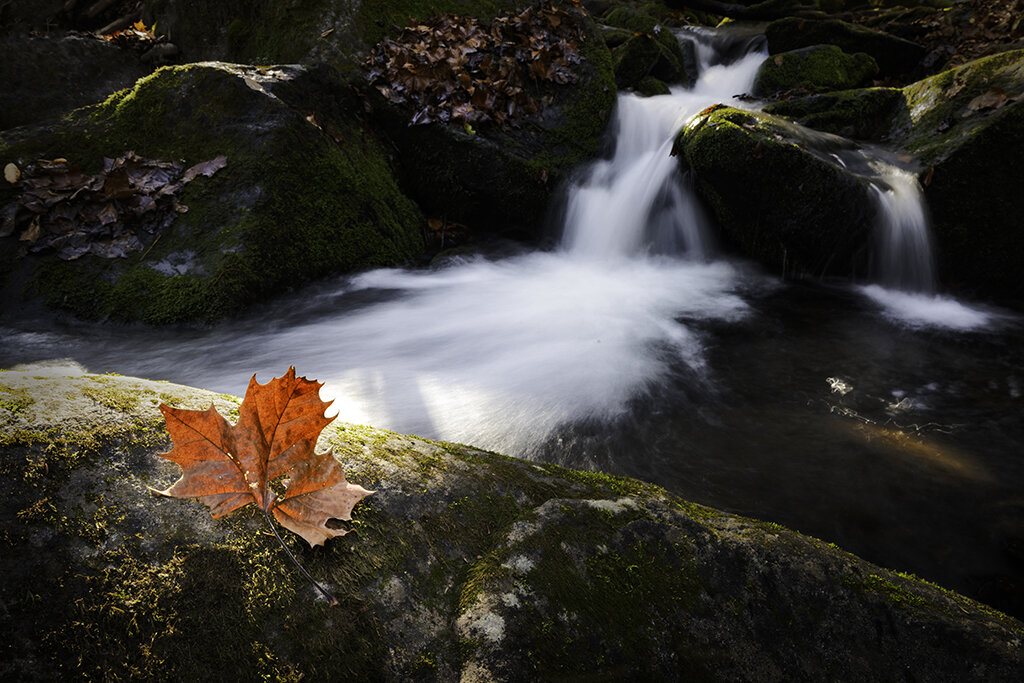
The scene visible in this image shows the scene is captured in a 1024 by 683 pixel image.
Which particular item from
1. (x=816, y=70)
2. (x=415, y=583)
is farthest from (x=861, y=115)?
(x=415, y=583)

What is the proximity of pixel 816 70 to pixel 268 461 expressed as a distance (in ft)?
37.3

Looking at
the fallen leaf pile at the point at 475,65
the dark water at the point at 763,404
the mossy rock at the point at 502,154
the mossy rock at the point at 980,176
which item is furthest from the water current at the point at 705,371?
the fallen leaf pile at the point at 475,65

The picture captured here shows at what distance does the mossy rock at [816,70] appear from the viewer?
357 inches

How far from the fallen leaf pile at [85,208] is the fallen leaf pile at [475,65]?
262 centimetres

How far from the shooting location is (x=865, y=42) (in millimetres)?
9828

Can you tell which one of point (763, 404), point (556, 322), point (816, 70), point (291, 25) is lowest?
point (763, 404)

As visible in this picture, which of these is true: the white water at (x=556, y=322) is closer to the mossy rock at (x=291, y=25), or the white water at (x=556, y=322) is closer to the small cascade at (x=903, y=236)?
the small cascade at (x=903, y=236)

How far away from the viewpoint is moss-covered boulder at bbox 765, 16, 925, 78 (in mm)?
9766

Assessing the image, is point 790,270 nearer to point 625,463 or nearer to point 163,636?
point 625,463

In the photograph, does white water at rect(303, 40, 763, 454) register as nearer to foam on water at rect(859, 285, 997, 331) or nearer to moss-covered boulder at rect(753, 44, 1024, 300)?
foam on water at rect(859, 285, 997, 331)

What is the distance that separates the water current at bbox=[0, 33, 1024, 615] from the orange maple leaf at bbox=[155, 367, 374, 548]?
1.82 m

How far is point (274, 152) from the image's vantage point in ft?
14.6

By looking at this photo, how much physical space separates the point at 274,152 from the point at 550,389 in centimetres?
328

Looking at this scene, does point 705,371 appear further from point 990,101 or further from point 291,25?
point 291,25
